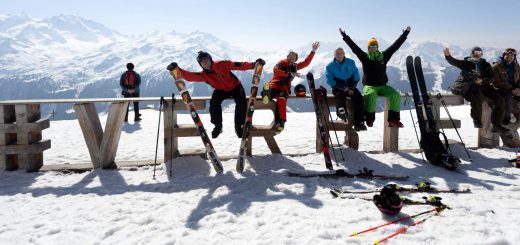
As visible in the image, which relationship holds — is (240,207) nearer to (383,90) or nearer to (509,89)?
(383,90)

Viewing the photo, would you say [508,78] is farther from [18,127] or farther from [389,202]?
[18,127]

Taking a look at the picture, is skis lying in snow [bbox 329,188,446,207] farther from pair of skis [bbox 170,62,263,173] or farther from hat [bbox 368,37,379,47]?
hat [bbox 368,37,379,47]

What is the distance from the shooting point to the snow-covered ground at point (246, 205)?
13.8 feet

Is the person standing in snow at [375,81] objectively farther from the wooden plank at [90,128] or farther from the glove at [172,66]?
the wooden plank at [90,128]

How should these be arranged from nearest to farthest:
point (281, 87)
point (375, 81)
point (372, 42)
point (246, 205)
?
point (246, 205)
point (281, 87)
point (375, 81)
point (372, 42)

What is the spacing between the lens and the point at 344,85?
7941 mm

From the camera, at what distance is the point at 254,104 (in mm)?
7453

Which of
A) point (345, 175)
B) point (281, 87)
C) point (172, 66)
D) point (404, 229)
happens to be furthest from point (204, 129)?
point (404, 229)

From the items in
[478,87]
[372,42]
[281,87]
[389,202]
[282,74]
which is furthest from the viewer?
[478,87]

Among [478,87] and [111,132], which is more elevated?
[478,87]

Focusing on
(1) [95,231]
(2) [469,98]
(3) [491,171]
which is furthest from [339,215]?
(2) [469,98]

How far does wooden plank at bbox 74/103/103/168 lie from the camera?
7.34 meters

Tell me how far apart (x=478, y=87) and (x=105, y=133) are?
860 cm

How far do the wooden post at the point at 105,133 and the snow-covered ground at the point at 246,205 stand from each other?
43 cm
